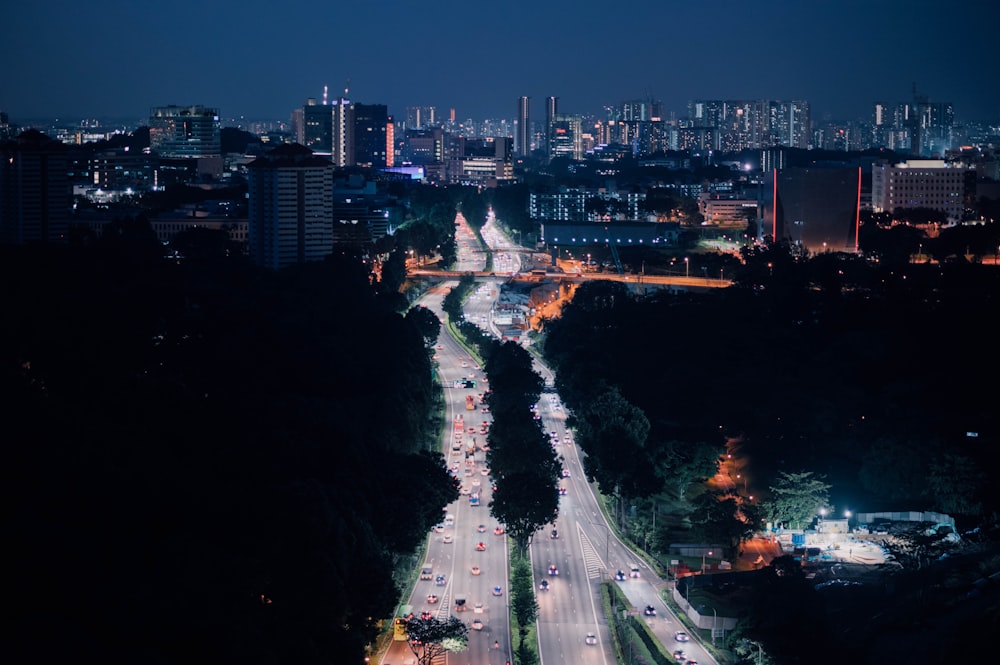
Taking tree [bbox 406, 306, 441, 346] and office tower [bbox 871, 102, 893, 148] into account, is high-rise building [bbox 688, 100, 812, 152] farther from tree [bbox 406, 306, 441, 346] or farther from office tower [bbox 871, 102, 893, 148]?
tree [bbox 406, 306, 441, 346]

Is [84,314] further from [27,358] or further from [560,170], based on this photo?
[560,170]

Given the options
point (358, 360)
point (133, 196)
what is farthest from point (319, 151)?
point (358, 360)

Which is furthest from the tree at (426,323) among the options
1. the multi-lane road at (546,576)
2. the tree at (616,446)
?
the tree at (616,446)

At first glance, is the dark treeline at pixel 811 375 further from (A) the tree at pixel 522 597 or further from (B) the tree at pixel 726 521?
(A) the tree at pixel 522 597

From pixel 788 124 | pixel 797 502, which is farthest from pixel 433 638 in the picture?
pixel 788 124

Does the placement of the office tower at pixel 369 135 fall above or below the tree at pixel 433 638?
above

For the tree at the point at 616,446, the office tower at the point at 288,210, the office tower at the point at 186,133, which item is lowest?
the tree at the point at 616,446

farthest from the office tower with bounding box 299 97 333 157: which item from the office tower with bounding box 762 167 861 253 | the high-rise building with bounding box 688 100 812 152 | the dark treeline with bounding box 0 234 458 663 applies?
the dark treeline with bounding box 0 234 458 663

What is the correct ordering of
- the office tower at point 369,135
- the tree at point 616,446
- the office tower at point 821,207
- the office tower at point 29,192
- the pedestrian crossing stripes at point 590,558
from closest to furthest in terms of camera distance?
the pedestrian crossing stripes at point 590,558 → the tree at point 616,446 → the office tower at point 29,192 → the office tower at point 821,207 → the office tower at point 369,135
